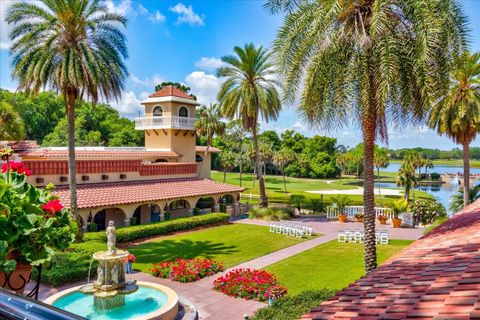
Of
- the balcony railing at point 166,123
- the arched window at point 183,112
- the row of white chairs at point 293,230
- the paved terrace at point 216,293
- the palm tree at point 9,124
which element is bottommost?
the paved terrace at point 216,293

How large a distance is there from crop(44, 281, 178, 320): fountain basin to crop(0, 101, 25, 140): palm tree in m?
17.1

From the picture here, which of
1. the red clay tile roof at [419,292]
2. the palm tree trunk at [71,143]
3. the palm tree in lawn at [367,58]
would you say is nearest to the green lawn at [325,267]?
→ the palm tree in lawn at [367,58]

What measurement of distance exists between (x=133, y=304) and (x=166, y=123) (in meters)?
25.1

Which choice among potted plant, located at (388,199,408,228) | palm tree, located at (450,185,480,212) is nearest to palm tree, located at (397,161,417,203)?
potted plant, located at (388,199,408,228)

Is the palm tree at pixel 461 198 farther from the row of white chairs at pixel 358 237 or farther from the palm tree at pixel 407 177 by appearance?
the palm tree at pixel 407 177

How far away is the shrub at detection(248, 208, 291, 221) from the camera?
113ft

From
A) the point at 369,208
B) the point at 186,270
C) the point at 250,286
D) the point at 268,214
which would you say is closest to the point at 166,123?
the point at 268,214

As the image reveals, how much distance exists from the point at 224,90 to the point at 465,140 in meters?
20.0

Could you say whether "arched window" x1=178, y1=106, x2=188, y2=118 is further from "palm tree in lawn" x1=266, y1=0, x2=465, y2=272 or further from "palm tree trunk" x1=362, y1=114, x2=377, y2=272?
"palm tree trunk" x1=362, y1=114, x2=377, y2=272

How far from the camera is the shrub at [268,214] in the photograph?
34.3m

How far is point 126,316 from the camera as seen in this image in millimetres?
12750

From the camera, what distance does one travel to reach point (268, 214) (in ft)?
114

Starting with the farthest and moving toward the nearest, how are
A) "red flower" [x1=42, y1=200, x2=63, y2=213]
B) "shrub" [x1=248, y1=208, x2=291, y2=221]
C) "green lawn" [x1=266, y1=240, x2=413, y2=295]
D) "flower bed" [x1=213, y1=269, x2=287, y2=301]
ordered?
1. "shrub" [x1=248, y1=208, x2=291, y2=221]
2. "green lawn" [x1=266, y1=240, x2=413, y2=295]
3. "flower bed" [x1=213, y1=269, x2=287, y2=301]
4. "red flower" [x1=42, y1=200, x2=63, y2=213]

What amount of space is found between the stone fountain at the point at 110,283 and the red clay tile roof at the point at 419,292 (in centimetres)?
957
